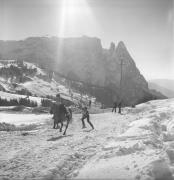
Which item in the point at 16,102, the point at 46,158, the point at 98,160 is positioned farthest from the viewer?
the point at 16,102

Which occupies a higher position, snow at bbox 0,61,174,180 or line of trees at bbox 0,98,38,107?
line of trees at bbox 0,98,38,107

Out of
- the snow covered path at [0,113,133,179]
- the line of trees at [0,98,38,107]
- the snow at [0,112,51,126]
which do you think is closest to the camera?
the snow covered path at [0,113,133,179]

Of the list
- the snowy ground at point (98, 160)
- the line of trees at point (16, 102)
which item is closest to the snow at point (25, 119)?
the snowy ground at point (98, 160)

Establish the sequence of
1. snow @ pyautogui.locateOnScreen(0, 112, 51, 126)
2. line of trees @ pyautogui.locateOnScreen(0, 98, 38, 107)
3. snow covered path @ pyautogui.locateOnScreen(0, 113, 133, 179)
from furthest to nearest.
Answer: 1. line of trees @ pyautogui.locateOnScreen(0, 98, 38, 107)
2. snow @ pyautogui.locateOnScreen(0, 112, 51, 126)
3. snow covered path @ pyautogui.locateOnScreen(0, 113, 133, 179)

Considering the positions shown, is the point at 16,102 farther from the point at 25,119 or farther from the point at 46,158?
the point at 46,158

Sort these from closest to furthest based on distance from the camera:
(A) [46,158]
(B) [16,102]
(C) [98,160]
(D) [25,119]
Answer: (C) [98,160] < (A) [46,158] < (D) [25,119] < (B) [16,102]

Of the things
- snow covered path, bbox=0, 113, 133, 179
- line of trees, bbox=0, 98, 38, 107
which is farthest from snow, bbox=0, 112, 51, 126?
line of trees, bbox=0, 98, 38, 107

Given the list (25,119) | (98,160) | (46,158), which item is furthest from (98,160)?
(25,119)

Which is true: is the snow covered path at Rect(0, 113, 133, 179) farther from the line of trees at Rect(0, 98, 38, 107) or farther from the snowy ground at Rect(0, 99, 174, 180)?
the line of trees at Rect(0, 98, 38, 107)

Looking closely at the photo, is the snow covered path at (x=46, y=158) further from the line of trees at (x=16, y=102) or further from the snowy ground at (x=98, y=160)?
the line of trees at (x=16, y=102)

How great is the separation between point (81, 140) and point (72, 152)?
2.70 meters

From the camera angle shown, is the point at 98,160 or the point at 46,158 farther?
the point at 46,158

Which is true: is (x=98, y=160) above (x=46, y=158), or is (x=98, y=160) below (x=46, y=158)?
above

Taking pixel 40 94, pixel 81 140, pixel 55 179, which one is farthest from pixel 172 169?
pixel 40 94
